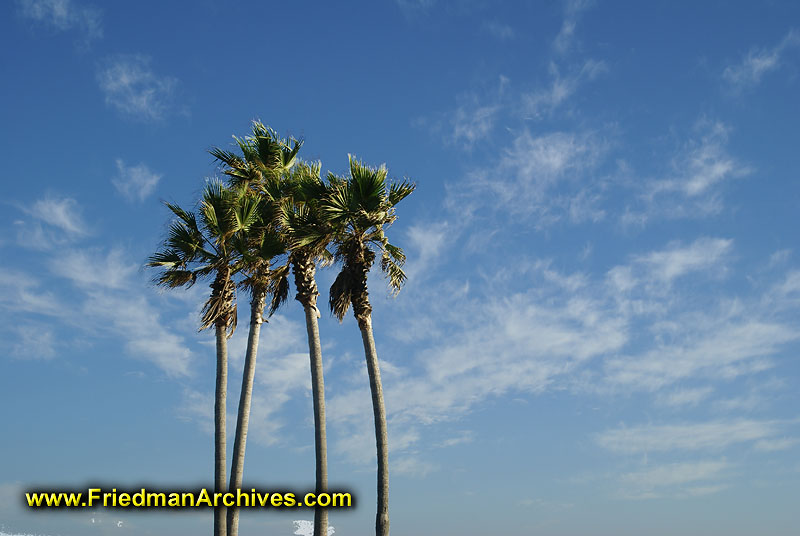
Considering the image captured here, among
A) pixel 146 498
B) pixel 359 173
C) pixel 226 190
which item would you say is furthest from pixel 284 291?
pixel 146 498

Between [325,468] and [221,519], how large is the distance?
436 cm

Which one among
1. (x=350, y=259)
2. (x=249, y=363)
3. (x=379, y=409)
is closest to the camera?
(x=379, y=409)

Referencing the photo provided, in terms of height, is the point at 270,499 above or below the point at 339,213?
below

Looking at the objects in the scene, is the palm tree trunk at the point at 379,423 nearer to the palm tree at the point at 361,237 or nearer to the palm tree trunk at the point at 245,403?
the palm tree at the point at 361,237

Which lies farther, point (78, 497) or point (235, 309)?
point (235, 309)

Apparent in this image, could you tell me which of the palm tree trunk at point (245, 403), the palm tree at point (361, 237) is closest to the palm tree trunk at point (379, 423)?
the palm tree at point (361, 237)

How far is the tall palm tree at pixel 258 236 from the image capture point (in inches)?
1027

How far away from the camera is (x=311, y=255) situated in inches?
1024

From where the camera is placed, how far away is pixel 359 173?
23.5 meters

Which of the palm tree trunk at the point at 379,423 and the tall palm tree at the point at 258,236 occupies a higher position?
the tall palm tree at the point at 258,236

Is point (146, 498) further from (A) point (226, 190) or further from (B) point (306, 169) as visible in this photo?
(B) point (306, 169)

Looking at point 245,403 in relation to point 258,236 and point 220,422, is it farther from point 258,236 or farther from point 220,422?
point 258,236

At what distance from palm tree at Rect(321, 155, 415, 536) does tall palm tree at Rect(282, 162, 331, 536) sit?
2.37 feet

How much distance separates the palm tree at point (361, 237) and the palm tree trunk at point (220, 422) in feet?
16.6
